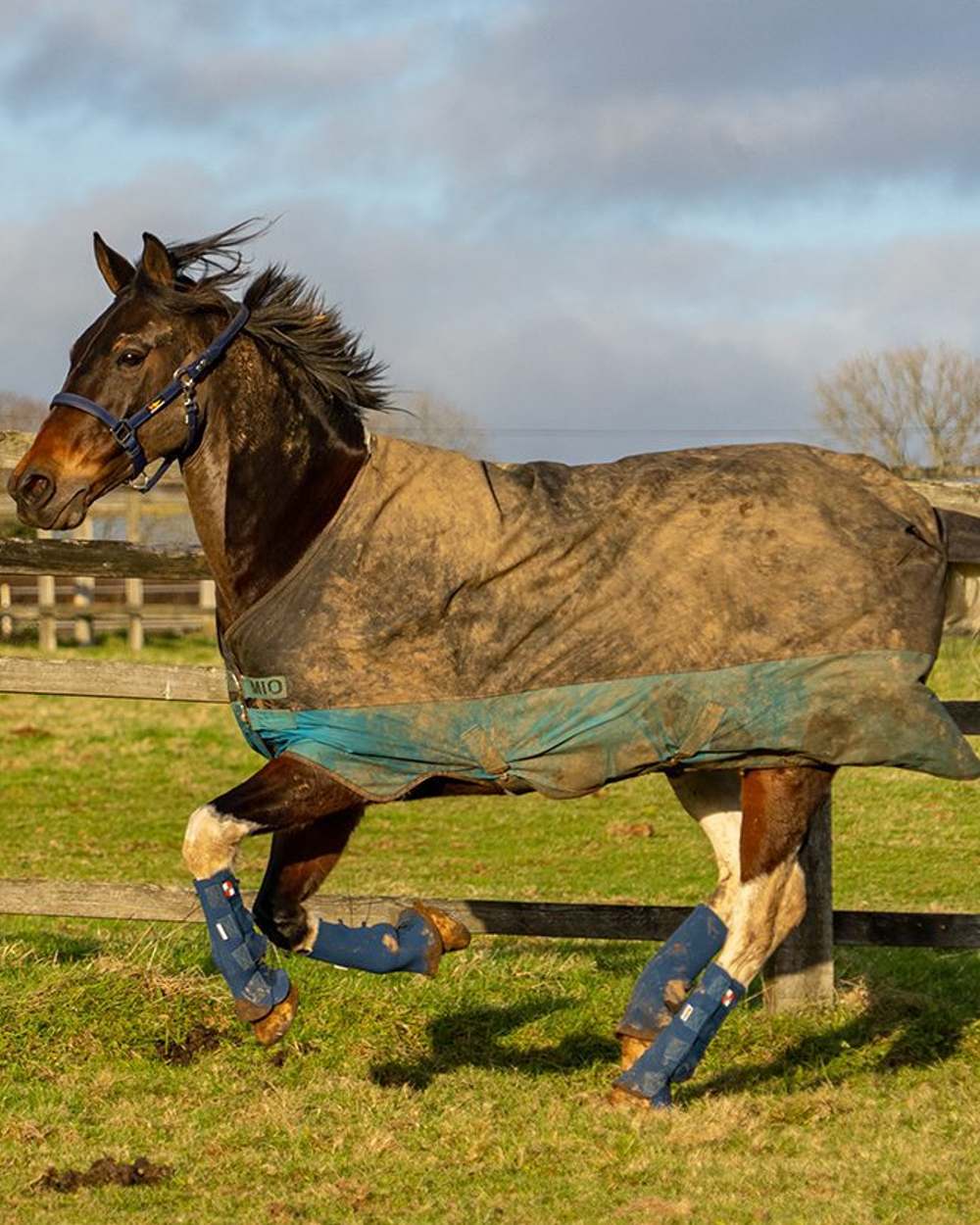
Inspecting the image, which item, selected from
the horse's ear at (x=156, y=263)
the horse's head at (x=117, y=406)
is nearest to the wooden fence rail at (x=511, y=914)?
the horse's head at (x=117, y=406)

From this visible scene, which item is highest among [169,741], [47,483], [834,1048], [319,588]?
[47,483]

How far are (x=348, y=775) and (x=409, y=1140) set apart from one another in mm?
1059

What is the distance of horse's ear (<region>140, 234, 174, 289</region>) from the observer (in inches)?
204

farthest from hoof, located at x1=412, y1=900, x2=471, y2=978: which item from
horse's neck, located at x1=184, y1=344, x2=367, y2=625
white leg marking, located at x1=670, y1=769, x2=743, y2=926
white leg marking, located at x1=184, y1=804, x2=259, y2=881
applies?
horse's neck, located at x1=184, y1=344, x2=367, y2=625

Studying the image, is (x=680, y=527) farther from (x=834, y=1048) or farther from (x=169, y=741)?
(x=169, y=741)

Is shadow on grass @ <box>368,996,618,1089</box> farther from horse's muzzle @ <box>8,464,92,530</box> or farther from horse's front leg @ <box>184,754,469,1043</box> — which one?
horse's muzzle @ <box>8,464,92,530</box>

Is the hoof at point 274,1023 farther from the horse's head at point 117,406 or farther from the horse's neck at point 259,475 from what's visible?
the horse's head at point 117,406

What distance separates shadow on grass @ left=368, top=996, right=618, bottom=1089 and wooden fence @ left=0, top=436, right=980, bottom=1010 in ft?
1.30

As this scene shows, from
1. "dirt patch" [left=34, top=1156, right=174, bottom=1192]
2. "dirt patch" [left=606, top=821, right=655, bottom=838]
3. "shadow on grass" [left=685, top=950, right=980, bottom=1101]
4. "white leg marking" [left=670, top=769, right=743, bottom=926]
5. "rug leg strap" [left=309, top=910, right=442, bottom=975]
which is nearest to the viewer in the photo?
"dirt patch" [left=34, top=1156, right=174, bottom=1192]

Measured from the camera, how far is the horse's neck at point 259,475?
514 cm

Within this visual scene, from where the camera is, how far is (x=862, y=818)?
43.2 ft

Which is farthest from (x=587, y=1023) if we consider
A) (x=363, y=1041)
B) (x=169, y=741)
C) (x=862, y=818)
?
(x=169, y=741)

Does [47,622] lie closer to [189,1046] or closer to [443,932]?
[189,1046]

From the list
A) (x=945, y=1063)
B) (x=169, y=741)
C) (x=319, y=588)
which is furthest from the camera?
(x=169, y=741)
